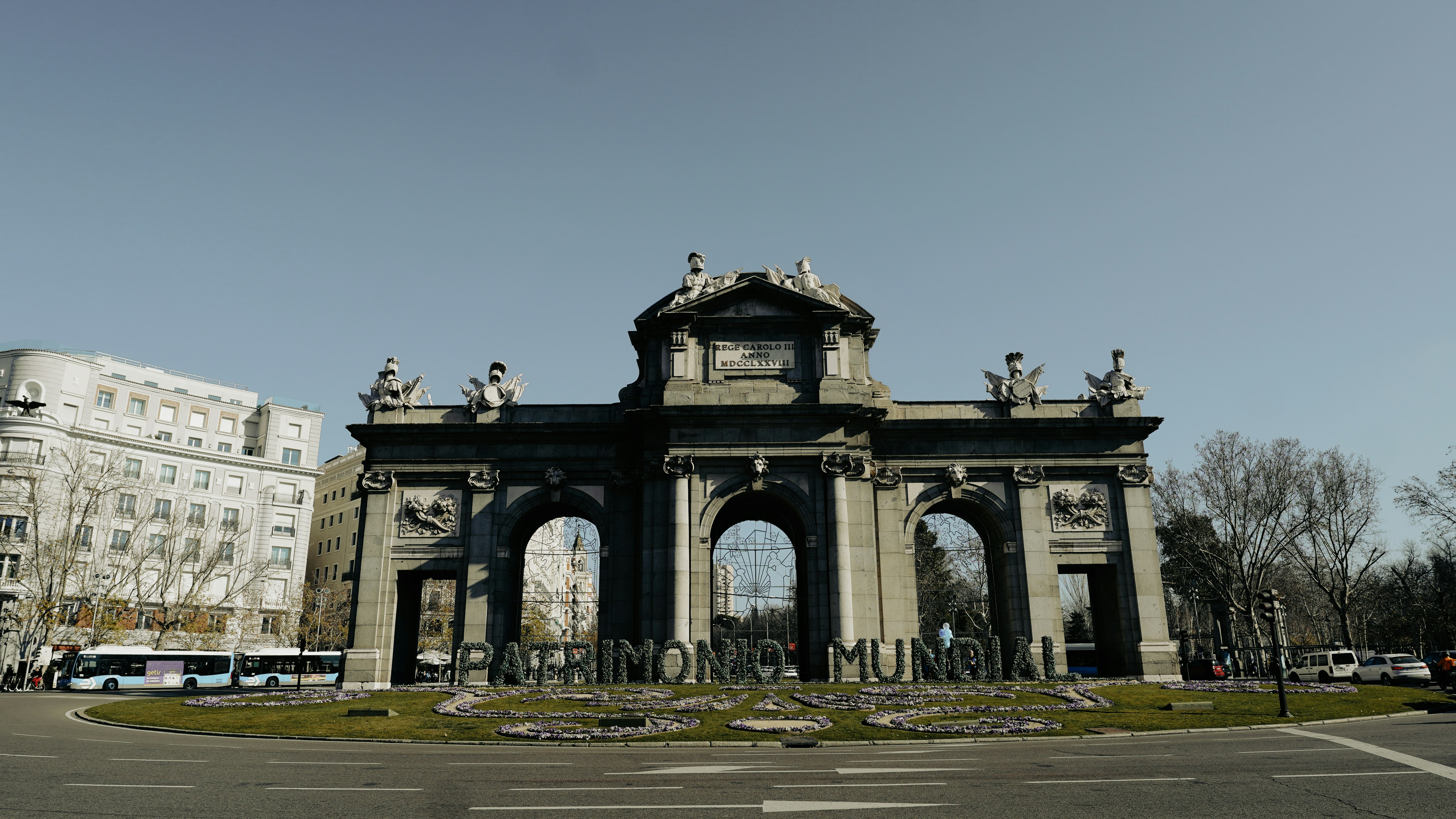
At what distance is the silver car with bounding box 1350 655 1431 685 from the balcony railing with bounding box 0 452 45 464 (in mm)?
95311

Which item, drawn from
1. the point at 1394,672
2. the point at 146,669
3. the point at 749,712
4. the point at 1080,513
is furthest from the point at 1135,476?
the point at 146,669

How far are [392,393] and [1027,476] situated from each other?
3164 cm

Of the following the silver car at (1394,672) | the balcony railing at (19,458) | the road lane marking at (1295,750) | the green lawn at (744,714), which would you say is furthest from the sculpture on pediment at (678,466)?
the balcony railing at (19,458)

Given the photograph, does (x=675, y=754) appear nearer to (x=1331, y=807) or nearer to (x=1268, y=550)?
(x=1331, y=807)

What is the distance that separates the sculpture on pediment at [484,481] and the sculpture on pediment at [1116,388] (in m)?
29.8

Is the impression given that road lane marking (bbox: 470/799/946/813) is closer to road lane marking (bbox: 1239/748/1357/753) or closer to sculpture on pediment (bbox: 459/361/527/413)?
road lane marking (bbox: 1239/748/1357/753)

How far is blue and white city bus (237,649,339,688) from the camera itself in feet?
211

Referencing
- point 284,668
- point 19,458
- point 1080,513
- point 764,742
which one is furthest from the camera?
point 19,458

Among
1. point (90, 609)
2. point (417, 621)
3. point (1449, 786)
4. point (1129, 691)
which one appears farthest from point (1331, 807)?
point (90, 609)

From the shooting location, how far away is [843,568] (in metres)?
38.5

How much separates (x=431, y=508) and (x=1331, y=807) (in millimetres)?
38036

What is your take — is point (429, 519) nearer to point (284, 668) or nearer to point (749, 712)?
point (749, 712)

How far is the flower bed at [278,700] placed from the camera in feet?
105

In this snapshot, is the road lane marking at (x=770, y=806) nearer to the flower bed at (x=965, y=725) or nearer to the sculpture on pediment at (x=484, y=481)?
the flower bed at (x=965, y=725)
